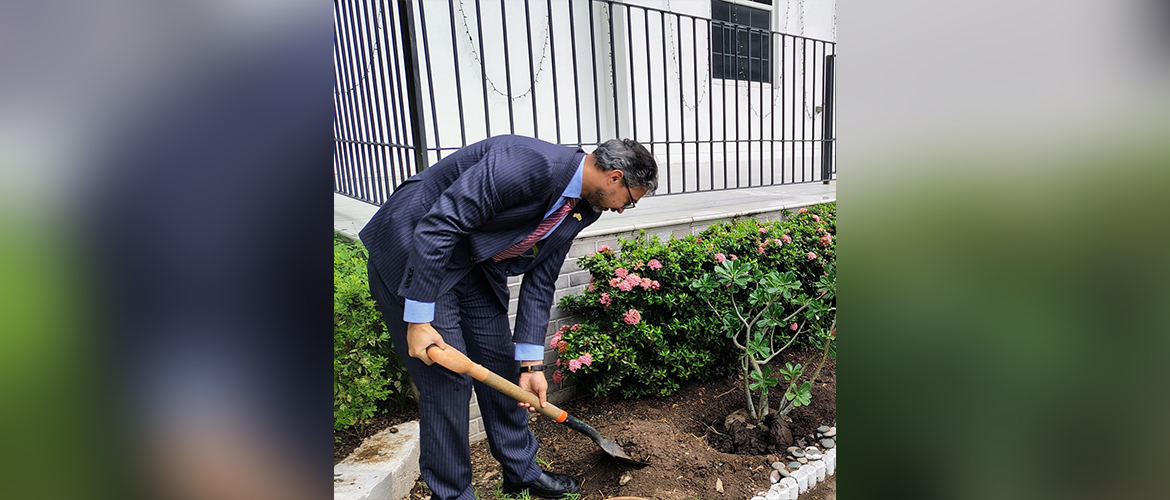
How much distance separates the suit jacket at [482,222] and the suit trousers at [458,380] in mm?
86

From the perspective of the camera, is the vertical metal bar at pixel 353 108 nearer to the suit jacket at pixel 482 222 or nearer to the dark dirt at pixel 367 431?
the dark dirt at pixel 367 431

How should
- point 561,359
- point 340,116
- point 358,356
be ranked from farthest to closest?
point 340,116 < point 561,359 < point 358,356

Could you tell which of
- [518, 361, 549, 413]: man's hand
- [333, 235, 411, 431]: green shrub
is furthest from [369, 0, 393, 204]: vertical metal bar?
[518, 361, 549, 413]: man's hand

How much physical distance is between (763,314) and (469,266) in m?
1.70

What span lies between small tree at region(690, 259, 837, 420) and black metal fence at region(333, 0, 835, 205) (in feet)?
4.70

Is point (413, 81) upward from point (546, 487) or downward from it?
upward

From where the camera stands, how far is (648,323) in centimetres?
368

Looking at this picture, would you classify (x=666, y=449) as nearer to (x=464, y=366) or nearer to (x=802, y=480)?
(x=802, y=480)

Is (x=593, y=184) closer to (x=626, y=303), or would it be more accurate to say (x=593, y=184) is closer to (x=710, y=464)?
(x=626, y=303)

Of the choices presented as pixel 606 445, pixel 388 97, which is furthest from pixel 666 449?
pixel 388 97

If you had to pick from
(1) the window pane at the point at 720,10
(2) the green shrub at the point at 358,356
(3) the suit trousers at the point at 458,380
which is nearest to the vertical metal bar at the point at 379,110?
(2) the green shrub at the point at 358,356

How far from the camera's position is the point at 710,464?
9.94ft
